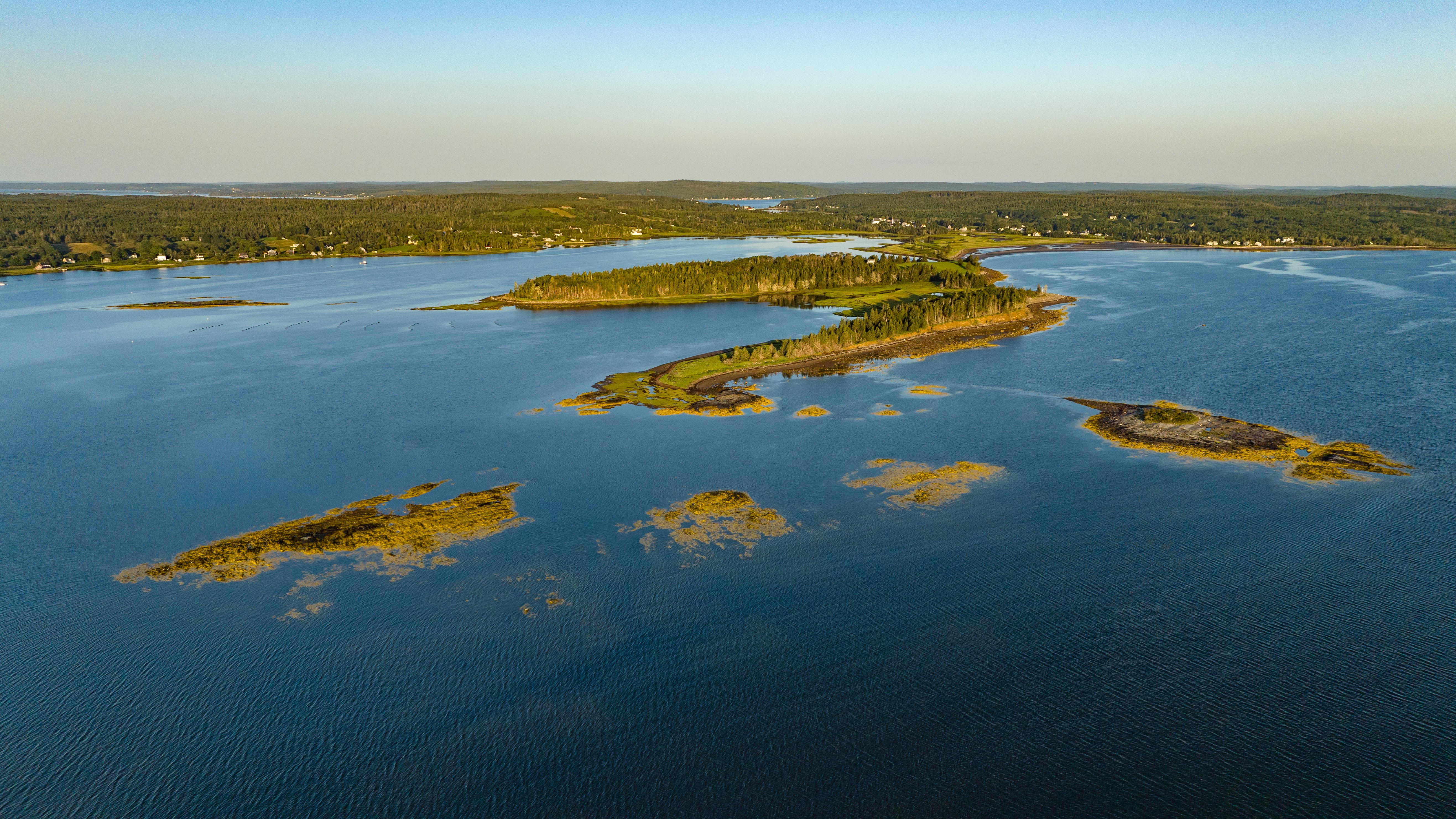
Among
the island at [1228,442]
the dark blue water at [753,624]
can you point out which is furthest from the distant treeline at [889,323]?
the island at [1228,442]

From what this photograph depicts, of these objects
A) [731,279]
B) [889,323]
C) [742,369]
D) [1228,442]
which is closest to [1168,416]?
[1228,442]

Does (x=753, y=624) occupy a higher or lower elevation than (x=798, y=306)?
lower

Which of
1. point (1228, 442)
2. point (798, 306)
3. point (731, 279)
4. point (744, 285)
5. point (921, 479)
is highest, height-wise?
point (731, 279)

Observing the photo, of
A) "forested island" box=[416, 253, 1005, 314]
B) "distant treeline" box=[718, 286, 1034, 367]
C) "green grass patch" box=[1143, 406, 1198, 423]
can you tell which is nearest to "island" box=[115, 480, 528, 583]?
"distant treeline" box=[718, 286, 1034, 367]

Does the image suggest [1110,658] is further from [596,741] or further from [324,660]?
[324,660]

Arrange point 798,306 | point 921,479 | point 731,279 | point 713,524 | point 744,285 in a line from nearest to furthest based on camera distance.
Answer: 1. point 713,524
2. point 921,479
3. point 798,306
4. point 731,279
5. point 744,285

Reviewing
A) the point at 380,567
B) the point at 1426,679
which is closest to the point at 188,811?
the point at 380,567

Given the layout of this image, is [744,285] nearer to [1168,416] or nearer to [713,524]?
[1168,416]
